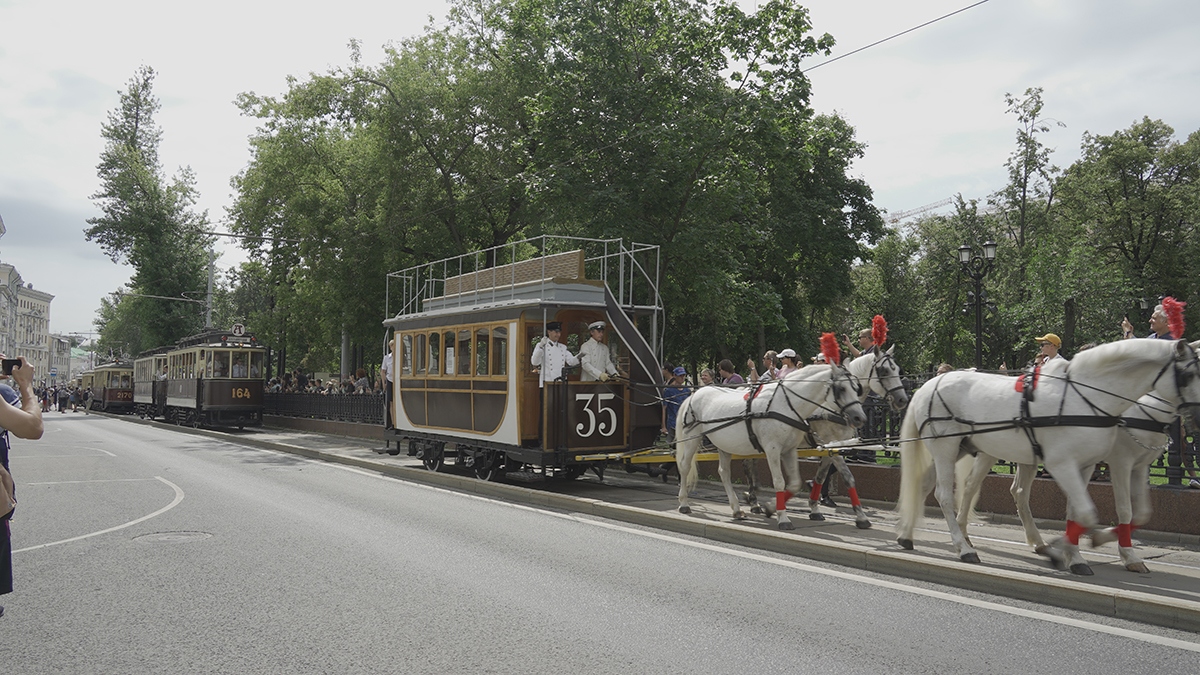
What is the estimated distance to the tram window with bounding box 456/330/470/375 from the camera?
15133mm

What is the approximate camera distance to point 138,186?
52938 millimetres

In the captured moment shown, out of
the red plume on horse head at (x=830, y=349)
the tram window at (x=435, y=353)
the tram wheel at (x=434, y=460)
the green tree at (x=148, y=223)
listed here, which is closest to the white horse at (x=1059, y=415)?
the red plume on horse head at (x=830, y=349)

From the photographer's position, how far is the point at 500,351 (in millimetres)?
14148

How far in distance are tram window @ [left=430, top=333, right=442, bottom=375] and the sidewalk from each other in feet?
6.55

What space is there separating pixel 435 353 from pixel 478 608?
32.9ft

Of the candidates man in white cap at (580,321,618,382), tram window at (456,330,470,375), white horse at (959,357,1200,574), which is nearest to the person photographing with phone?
white horse at (959,357,1200,574)

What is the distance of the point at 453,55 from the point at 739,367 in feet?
70.7

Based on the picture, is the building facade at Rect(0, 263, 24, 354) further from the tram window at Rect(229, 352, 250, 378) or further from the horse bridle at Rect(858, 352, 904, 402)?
the horse bridle at Rect(858, 352, 904, 402)

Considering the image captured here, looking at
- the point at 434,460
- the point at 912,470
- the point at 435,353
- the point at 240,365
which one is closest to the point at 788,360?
the point at 912,470

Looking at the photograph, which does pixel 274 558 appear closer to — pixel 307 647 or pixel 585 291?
pixel 307 647

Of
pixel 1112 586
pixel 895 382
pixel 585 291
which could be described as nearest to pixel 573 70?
pixel 585 291

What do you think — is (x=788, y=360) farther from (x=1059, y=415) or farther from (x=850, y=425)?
(x=1059, y=415)

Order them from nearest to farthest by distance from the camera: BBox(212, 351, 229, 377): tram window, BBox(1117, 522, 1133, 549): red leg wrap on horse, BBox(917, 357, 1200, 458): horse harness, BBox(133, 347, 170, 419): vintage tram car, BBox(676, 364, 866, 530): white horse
A: BBox(917, 357, 1200, 458): horse harness
BBox(1117, 522, 1133, 549): red leg wrap on horse
BBox(676, 364, 866, 530): white horse
BBox(212, 351, 229, 377): tram window
BBox(133, 347, 170, 419): vintage tram car

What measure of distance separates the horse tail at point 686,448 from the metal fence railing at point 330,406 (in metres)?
17.1
